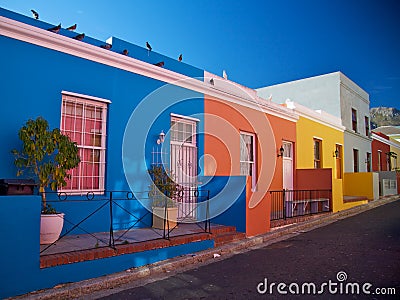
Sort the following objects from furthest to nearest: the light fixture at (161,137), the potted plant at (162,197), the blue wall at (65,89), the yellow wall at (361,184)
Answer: the yellow wall at (361,184), the light fixture at (161,137), the potted plant at (162,197), the blue wall at (65,89)

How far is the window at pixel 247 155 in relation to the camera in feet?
33.2

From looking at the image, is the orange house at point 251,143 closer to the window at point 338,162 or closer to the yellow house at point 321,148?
the yellow house at point 321,148

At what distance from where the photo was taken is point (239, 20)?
1340 centimetres

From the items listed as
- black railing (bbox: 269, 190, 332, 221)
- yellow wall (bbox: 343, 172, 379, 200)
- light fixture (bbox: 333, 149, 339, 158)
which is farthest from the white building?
black railing (bbox: 269, 190, 332, 221)

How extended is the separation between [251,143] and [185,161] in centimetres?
328

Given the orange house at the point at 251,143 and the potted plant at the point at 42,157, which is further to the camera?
the orange house at the point at 251,143

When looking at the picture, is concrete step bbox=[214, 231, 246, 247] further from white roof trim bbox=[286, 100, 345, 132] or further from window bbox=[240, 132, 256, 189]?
white roof trim bbox=[286, 100, 345, 132]

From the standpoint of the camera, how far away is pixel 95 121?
6.45m

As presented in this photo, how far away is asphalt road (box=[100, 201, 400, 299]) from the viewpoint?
14.1 ft

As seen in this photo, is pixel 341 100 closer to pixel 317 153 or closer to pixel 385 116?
pixel 317 153

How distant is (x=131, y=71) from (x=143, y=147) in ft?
5.50

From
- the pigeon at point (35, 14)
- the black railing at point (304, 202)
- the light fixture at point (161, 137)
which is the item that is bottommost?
the black railing at point (304, 202)

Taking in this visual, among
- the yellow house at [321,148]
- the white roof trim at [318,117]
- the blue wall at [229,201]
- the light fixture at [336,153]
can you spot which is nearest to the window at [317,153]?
the yellow house at [321,148]

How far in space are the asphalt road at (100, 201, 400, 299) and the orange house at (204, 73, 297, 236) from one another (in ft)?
4.09
